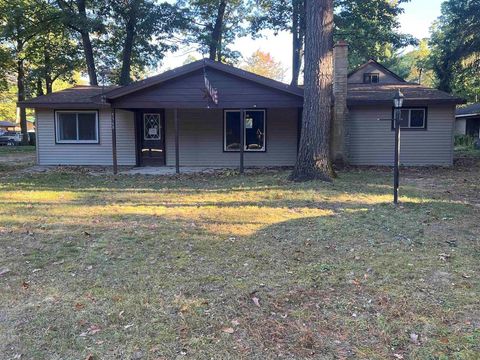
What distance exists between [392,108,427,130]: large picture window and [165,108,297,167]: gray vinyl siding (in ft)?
12.4

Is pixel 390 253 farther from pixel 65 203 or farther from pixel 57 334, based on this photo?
pixel 65 203

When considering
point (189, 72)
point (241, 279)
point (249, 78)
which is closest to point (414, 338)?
point (241, 279)

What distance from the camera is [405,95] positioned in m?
14.3

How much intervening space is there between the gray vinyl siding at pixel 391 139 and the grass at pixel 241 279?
6.81 metres

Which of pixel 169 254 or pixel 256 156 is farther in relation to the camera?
pixel 256 156

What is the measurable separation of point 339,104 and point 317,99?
294 cm

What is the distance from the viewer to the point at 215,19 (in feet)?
89.9

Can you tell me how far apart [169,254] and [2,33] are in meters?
22.4

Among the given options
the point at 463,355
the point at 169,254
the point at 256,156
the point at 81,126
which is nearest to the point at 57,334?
the point at 169,254

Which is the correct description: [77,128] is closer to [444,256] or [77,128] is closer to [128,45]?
[128,45]

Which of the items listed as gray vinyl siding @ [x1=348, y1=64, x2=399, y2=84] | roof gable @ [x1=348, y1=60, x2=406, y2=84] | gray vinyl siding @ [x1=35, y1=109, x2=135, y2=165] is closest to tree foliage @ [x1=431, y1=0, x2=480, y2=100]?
roof gable @ [x1=348, y1=60, x2=406, y2=84]

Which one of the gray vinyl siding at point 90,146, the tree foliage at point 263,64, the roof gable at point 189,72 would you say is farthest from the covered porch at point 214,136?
the tree foliage at point 263,64

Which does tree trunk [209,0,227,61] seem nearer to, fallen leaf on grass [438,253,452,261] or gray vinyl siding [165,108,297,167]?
gray vinyl siding [165,108,297,167]

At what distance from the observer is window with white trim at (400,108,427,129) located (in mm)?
14297
